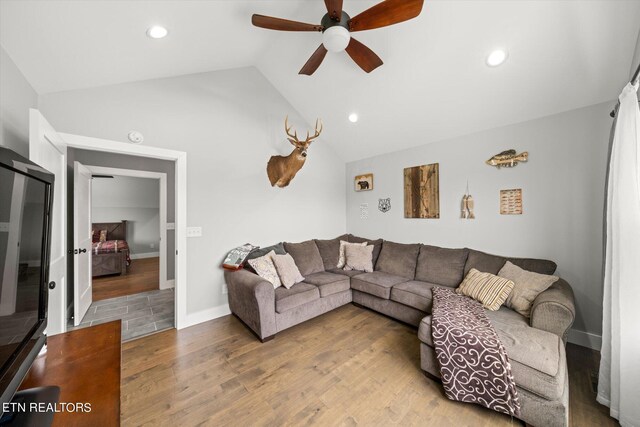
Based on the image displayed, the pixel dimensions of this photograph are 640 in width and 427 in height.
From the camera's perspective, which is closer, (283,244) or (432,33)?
(432,33)

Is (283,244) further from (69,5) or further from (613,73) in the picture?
(613,73)

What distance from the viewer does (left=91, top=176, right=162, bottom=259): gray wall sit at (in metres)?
6.13

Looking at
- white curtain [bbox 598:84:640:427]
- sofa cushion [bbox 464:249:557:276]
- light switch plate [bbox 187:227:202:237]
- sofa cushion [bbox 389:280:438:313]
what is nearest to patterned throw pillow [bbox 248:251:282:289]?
light switch plate [bbox 187:227:202:237]

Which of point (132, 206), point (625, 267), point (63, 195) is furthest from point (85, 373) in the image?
point (132, 206)

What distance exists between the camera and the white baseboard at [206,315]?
9.18 feet

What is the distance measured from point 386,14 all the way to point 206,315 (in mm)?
3472

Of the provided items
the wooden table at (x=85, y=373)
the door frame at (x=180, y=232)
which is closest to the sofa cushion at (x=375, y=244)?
the door frame at (x=180, y=232)

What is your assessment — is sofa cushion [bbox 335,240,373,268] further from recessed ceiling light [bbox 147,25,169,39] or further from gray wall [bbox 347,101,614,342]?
recessed ceiling light [bbox 147,25,169,39]

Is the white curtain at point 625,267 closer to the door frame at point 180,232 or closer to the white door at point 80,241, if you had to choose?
the door frame at point 180,232

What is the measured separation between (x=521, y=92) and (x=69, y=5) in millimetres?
3679

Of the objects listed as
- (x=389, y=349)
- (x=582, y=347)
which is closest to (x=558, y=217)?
(x=582, y=347)

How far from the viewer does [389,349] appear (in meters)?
2.32

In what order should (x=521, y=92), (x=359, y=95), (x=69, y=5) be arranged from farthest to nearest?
(x=359, y=95) → (x=521, y=92) → (x=69, y=5)

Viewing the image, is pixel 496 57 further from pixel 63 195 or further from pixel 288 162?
pixel 63 195
